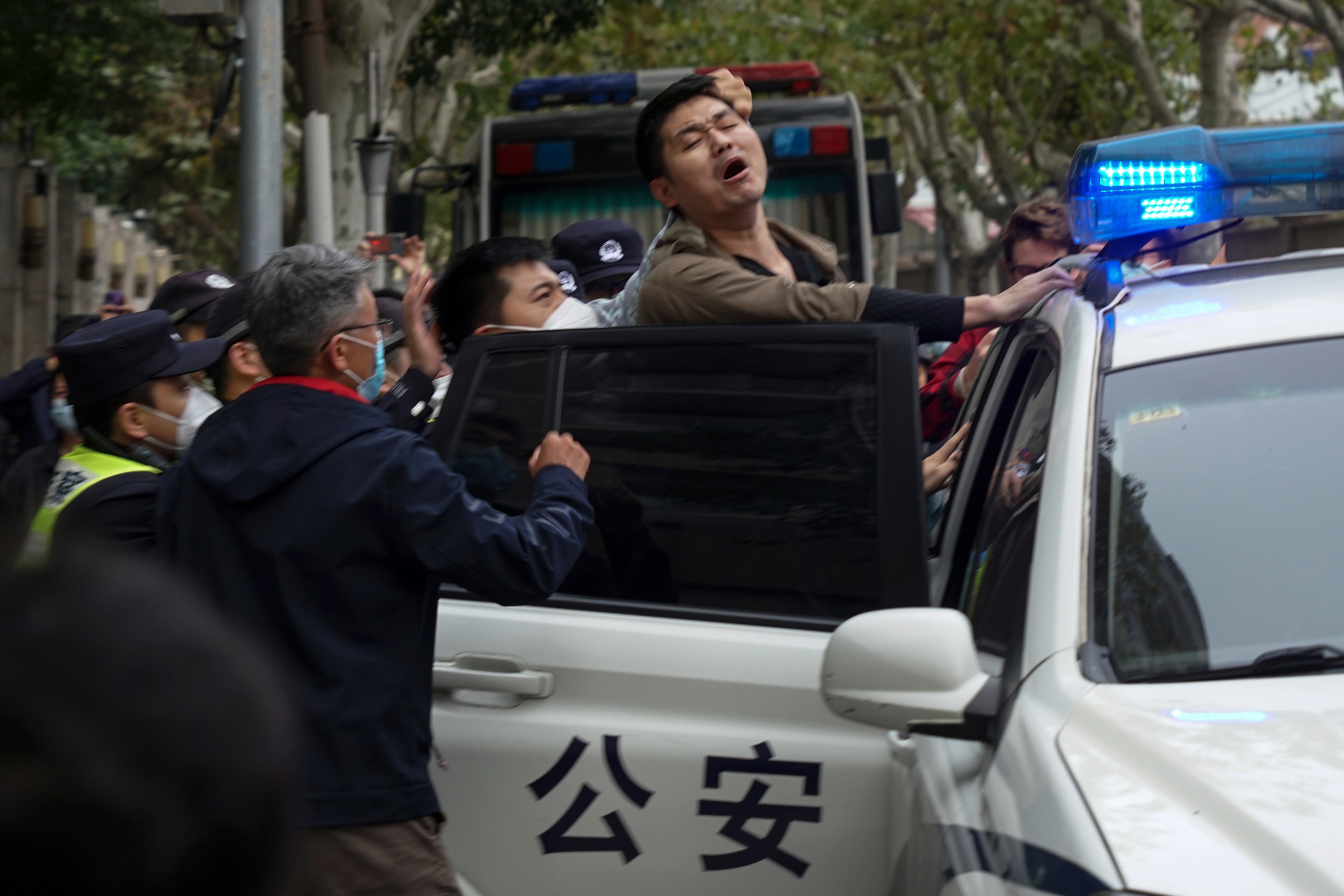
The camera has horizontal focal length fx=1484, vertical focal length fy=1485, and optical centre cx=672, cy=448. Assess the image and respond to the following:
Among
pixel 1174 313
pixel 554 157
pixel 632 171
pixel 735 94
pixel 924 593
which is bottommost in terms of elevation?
pixel 924 593

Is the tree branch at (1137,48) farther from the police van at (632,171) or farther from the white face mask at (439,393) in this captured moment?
the white face mask at (439,393)

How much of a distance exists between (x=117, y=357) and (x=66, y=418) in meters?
1.21

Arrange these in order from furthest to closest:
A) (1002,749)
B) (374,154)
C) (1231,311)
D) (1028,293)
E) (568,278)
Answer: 1. (374,154)
2. (568,278)
3. (1028,293)
4. (1231,311)
5. (1002,749)

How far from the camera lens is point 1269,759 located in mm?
1555

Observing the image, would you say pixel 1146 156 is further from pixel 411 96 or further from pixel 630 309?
pixel 411 96

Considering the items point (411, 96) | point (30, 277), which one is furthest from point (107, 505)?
point (30, 277)

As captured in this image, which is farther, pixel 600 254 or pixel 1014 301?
pixel 600 254

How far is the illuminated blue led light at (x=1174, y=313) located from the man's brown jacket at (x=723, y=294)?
21.6 inches

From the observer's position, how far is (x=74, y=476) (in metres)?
2.80

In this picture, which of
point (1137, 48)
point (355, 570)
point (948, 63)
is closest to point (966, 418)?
point (355, 570)

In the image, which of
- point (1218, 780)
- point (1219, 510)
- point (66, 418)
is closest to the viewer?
point (1218, 780)

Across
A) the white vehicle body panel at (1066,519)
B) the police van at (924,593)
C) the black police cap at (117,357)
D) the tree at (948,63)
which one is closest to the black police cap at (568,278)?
the black police cap at (117,357)

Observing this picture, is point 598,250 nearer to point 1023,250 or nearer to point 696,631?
point 1023,250

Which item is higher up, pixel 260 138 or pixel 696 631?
pixel 260 138
